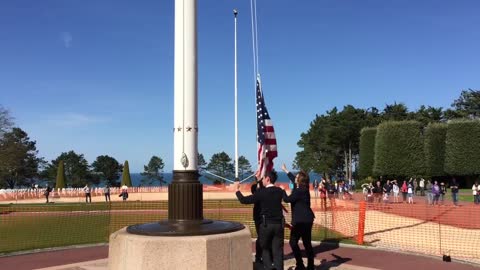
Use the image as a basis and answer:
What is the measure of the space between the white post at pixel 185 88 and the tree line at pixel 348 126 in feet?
212

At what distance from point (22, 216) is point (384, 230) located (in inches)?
694

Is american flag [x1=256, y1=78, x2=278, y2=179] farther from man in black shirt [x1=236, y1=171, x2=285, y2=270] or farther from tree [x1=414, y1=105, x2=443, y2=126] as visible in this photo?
tree [x1=414, y1=105, x2=443, y2=126]

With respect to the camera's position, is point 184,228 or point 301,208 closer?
point 184,228

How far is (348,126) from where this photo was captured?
7375 centimetres

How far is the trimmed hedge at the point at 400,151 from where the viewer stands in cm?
5059

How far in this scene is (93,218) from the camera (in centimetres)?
2228

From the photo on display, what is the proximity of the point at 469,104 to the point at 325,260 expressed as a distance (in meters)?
77.8

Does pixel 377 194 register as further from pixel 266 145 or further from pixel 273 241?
pixel 273 241

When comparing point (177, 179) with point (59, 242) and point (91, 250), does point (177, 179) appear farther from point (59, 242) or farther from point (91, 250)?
point (59, 242)

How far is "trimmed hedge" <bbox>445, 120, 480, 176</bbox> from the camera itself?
47.3 m

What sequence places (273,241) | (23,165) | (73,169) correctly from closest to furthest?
1. (273,241)
2. (23,165)
3. (73,169)

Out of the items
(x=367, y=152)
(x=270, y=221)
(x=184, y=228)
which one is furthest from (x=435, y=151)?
(x=184, y=228)

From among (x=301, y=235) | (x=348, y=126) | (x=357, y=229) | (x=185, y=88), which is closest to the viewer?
(x=185, y=88)

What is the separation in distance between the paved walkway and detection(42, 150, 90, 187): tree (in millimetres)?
87094
